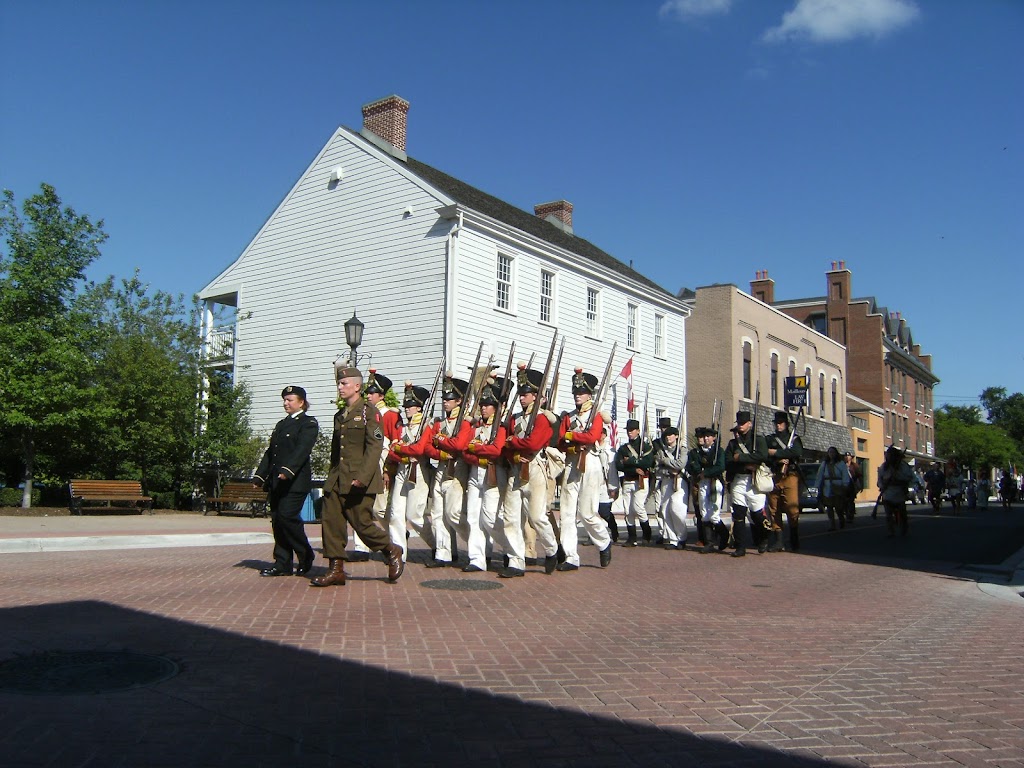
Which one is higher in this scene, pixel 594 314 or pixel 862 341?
pixel 862 341

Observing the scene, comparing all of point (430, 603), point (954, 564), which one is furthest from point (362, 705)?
point (954, 564)

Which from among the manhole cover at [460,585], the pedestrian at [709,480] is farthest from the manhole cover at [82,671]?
the pedestrian at [709,480]

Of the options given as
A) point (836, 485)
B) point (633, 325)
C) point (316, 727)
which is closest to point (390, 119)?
point (633, 325)

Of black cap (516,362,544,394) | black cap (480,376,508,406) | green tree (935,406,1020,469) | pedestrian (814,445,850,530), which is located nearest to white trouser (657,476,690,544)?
black cap (516,362,544,394)

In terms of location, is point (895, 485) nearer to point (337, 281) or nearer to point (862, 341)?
point (337, 281)

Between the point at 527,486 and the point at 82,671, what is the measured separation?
18.0ft

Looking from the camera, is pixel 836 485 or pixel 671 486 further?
pixel 836 485

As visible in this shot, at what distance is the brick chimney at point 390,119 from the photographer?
26.6m

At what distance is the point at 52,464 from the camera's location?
22.4 m

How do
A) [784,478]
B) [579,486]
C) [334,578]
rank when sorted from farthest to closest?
[784,478] < [579,486] < [334,578]

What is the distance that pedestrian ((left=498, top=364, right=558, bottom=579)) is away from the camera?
9648mm

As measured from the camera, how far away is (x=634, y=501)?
14.0 meters

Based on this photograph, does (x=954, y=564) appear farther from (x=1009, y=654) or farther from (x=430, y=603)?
(x=430, y=603)

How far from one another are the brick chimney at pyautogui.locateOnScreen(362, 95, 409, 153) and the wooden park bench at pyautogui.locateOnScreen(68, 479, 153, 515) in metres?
12.5
